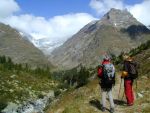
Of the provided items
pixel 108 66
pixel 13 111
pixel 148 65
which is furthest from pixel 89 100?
pixel 13 111

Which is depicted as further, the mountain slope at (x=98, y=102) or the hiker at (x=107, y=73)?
the mountain slope at (x=98, y=102)

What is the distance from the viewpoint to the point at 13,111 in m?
174

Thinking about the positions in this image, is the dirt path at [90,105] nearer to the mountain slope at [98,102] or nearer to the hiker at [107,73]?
the mountain slope at [98,102]

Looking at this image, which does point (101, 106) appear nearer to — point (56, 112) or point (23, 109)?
point (56, 112)

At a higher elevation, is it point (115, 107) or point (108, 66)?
point (108, 66)

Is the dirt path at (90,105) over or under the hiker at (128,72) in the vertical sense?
under

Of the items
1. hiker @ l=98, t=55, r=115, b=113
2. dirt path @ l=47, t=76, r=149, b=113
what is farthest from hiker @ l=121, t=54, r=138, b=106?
hiker @ l=98, t=55, r=115, b=113

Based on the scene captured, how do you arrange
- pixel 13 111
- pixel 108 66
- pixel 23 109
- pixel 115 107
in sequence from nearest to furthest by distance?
pixel 108 66 → pixel 115 107 → pixel 13 111 → pixel 23 109

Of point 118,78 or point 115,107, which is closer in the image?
point 115,107

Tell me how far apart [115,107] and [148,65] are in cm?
1602

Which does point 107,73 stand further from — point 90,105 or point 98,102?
point 98,102

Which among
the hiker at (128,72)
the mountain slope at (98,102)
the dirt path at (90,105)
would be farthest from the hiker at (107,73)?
the mountain slope at (98,102)

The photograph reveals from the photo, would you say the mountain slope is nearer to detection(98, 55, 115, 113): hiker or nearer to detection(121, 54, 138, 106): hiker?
detection(121, 54, 138, 106): hiker

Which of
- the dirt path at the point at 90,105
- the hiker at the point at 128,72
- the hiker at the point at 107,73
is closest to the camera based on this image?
the hiker at the point at 107,73
